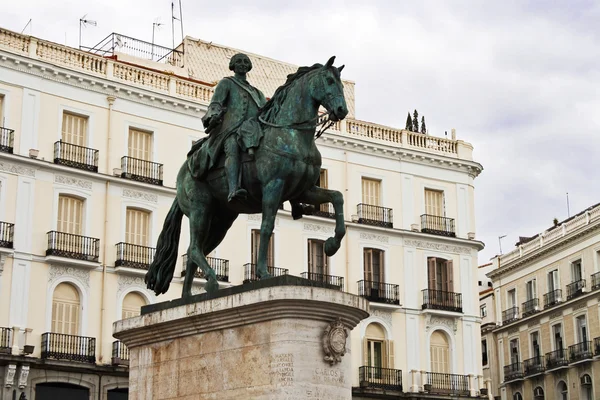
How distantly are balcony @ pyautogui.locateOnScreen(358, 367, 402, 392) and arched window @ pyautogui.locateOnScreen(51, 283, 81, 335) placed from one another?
11835 millimetres

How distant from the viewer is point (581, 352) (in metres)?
57.1

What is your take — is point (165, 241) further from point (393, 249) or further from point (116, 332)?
point (393, 249)

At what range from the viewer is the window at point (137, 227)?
1630 inches

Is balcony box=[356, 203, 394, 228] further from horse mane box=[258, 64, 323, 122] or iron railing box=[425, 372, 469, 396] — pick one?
horse mane box=[258, 64, 323, 122]

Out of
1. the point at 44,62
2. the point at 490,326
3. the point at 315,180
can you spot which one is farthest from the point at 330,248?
the point at 490,326

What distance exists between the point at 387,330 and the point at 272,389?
34.0 m

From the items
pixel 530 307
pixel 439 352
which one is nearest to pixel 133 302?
pixel 439 352

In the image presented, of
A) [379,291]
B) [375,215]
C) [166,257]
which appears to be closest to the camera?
[166,257]

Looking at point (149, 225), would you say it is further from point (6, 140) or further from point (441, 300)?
point (441, 300)

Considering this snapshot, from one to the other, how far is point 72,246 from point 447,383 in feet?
56.3

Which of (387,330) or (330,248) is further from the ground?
(387,330)

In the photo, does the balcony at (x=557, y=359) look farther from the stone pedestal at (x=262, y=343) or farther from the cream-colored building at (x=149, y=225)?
the stone pedestal at (x=262, y=343)

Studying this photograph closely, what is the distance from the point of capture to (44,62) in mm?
40156

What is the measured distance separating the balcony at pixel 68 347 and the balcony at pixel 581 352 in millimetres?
27504
